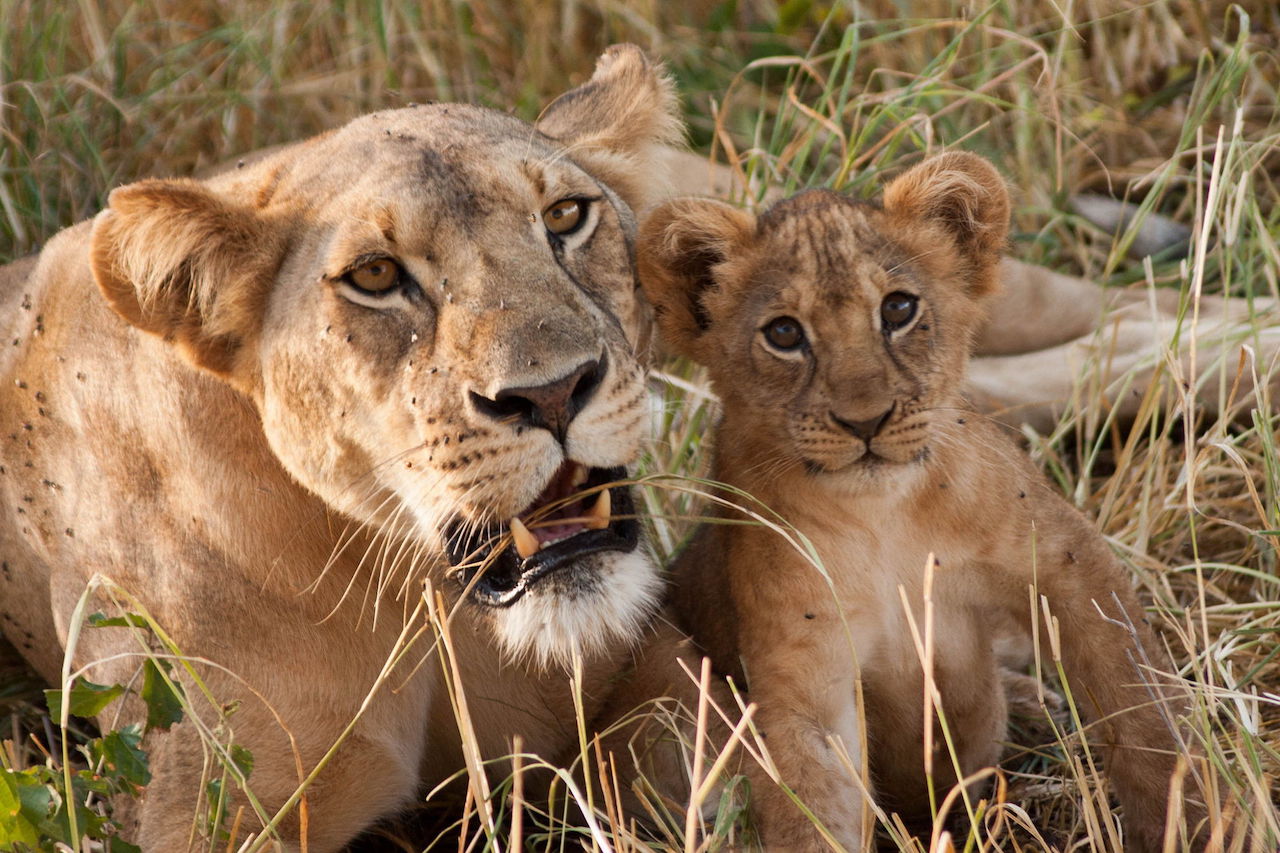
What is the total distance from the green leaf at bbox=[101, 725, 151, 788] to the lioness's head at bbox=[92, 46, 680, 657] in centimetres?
46

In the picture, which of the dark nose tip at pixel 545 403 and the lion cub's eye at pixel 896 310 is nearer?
the dark nose tip at pixel 545 403

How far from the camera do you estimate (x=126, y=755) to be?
240 centimetres

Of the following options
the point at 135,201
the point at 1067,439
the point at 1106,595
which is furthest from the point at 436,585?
the point at 1067,439

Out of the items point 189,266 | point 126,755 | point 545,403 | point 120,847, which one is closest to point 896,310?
point 545,403

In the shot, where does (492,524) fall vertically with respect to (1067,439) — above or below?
above

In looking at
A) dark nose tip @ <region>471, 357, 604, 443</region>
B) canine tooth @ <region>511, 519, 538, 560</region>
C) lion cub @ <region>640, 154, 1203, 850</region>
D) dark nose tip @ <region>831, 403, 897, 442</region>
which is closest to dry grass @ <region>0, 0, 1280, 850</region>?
lion cub @ <region>640, 154, 1203, 850</region>

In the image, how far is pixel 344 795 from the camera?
2768 mm

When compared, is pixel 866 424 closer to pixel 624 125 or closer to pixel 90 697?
pixel 624 125

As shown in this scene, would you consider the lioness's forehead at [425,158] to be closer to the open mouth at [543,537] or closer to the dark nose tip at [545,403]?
the dark nose tip at [545,403]

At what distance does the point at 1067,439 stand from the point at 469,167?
7.61 ft

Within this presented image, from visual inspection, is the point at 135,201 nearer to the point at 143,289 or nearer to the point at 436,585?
the point at 143,289

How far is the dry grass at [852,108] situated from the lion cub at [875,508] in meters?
0.64

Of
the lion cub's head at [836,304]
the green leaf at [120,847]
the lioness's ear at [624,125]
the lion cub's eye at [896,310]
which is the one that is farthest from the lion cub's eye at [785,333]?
the green leaf at [120,847]

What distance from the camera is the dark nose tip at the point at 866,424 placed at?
2498 millimetres
